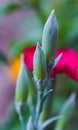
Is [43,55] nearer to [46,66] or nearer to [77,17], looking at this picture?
[46,66]

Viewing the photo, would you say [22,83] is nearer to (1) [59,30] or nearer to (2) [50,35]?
(2) [50,35]

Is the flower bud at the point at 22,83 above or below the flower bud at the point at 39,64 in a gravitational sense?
above

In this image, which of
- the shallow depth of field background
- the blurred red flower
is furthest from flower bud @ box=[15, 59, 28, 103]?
the shallow depth of field background

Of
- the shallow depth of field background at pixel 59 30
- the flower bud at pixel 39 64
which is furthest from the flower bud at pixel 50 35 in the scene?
the shallow depth of field background at pixel 59 30

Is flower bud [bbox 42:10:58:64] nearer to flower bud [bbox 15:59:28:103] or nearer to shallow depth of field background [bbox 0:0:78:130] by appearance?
flower bud [bbox 15:59:28:103]

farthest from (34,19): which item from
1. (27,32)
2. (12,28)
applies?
(12,28)

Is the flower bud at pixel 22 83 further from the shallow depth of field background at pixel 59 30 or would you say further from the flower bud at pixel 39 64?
the shallow depth of field background at pixel 59 30

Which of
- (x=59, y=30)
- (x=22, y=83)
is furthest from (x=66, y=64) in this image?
(x=59, y=30)
